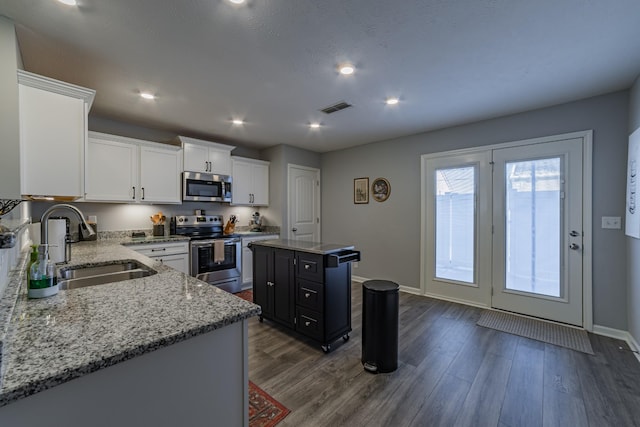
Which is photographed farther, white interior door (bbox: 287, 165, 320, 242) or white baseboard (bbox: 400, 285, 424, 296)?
white interior door (bbox: 287, 165, 320, 242)

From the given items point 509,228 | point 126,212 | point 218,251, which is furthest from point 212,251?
point 509,228

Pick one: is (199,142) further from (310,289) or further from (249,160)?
(310,289)

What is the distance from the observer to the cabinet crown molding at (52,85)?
1.81 m

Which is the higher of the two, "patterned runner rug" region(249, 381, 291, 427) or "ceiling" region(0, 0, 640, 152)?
"ceiling" region(0, 0, 640, 152)

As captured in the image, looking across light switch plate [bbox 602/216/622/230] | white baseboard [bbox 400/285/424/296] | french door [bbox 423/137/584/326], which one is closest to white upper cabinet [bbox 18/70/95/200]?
french door [bbox 423/137/584/326]

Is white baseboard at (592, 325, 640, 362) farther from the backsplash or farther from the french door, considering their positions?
the backsplash

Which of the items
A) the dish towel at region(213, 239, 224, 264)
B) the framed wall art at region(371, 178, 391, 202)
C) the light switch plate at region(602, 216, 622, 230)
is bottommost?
the dish towel at region(213, 239, 224, 264)

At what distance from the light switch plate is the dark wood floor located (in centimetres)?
115

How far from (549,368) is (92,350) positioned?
3.12m

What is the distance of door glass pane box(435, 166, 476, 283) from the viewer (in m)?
3.74

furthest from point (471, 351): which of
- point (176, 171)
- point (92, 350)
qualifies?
point (176, 171)

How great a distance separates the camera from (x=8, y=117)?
168cm

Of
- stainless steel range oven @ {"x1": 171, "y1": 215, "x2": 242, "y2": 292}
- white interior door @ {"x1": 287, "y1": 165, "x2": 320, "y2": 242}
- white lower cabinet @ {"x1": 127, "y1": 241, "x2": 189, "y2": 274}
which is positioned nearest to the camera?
white lower cabinet @ {"x1": 127, "y1": 241, "x2": 189, "y2": 274}

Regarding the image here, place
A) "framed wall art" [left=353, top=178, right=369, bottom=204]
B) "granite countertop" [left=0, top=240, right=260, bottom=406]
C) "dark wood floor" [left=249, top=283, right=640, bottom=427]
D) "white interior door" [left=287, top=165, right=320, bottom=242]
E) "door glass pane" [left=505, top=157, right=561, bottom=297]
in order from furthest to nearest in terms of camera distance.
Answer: "white interior door" [left=287, top=165, right=320, bottom=242] < "framed wall art" [left=353, top=178, right=369, bottom=204] < "door glass pane" [left=505, top=157, right=561, bottom=297] < "dark wood floor" [left=249, top=283, right=640, bottom=427] < "granite countertop" [left=0, top=240, right=260, bottom=406]
